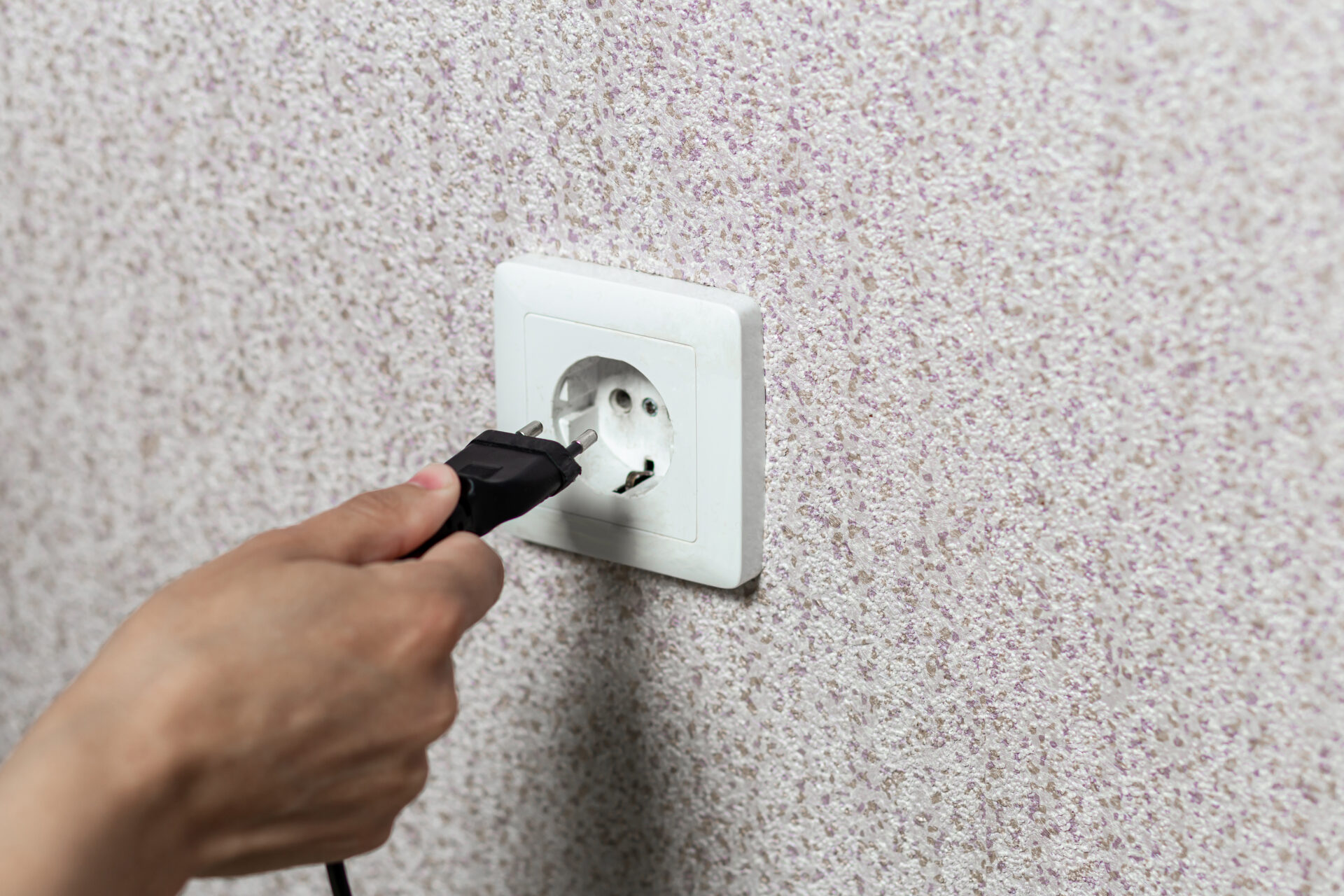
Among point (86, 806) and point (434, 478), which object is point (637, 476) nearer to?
point (434, 478)

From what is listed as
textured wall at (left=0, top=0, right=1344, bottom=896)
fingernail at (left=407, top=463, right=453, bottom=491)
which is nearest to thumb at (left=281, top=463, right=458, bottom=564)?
fingernail at (left=407, top=463, right=453, bottom=491)

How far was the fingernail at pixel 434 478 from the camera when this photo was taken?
1.32 ft

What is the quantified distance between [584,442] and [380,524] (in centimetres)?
10

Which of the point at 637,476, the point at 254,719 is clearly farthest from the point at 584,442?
the point at 254,719

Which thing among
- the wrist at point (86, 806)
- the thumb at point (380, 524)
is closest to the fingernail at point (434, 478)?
the thumb at point (380, 524)

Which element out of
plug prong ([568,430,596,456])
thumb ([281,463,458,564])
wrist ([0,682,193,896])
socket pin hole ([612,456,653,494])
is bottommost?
wrist ([0,682,193,896])

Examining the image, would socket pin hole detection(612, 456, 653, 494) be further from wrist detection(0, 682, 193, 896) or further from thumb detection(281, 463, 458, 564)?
wrist detection(0, 682, 193, 896)

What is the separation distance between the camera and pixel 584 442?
1.50 feet

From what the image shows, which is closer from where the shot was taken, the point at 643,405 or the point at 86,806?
the point at 86,806

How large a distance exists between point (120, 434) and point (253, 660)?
33cm

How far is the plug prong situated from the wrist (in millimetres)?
170

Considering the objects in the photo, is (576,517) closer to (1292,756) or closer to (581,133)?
(581,133)

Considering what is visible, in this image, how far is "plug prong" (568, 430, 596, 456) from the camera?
444 millimetres

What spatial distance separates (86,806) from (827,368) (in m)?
0.26
